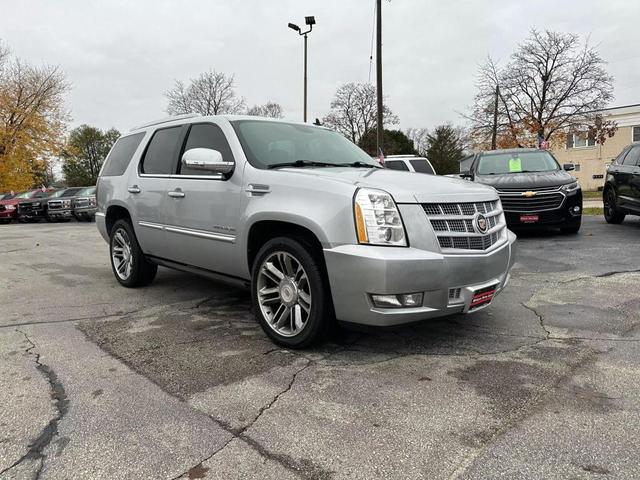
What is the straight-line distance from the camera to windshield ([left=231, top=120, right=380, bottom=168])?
411 centimetres

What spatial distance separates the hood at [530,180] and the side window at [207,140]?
5.72 m

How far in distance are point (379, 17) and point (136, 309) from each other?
1508cm

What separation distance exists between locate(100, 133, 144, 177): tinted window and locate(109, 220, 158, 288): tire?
2.11ft

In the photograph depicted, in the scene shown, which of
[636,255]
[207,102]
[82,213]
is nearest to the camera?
[636,255]

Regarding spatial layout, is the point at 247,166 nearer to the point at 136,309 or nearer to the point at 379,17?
the point at 136,309

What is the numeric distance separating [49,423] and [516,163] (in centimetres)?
915

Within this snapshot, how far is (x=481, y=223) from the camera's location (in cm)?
346

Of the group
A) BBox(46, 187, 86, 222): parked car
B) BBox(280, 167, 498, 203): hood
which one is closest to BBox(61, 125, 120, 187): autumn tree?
BBox(46, 187, 86, 222): parked car

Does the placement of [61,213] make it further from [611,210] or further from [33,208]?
[611,210]

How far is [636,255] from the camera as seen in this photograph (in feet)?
22.4

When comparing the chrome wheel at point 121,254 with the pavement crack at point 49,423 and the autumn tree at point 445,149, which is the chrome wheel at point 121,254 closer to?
the pavement crack at point 49,423

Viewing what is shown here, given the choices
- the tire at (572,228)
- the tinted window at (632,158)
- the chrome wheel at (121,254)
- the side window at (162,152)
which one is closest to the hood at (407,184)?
the side window at (162,152)

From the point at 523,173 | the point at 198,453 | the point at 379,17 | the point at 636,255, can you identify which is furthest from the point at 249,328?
the point at 379,17

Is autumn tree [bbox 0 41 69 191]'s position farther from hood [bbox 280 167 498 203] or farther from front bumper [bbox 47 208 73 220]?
hood [bbox 280 167 498 203]
